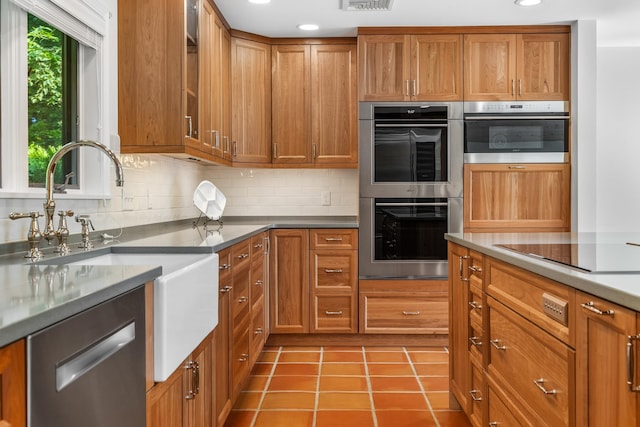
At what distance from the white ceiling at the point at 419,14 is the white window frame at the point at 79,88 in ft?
3.82

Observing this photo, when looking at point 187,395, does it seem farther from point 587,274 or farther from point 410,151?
point 410,151

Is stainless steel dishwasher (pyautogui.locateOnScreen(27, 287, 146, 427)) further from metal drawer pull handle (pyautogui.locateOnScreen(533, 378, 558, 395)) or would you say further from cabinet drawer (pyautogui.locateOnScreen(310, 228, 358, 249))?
cabinet drawer (pyautogui.locateOnScreen(310, 228, 358, 249))

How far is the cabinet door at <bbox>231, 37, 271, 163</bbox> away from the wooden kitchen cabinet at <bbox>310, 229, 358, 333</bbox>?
0.88 meters

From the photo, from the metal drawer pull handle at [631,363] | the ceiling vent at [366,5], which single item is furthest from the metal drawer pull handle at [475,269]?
A: the ceiling vent at [366,5]

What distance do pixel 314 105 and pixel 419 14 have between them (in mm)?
1038

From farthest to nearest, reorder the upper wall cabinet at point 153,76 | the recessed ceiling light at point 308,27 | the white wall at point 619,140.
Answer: the white wall at point 619,140 < the recessed ceiling light at point 308,27 < the upper wall cabinet at point 153,76

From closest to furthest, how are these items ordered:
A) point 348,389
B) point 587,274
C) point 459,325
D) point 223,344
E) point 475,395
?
1. point 587,274
2. point 475,395
3. point 223,344
4. point 459,325
5. point 348,389

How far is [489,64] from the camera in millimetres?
3781

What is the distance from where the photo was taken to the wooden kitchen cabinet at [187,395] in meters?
1.35

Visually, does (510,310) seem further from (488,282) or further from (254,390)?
(254,390)

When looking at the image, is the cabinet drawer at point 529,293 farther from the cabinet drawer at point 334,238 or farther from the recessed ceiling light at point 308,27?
the recessed ceiling light at point 308,27

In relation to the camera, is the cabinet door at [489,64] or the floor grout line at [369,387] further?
the cabinet door at [489,64]

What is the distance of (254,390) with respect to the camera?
2.88 m

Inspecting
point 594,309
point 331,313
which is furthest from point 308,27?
point 594,309
